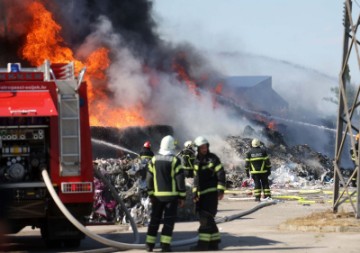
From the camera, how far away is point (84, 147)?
13.7 m

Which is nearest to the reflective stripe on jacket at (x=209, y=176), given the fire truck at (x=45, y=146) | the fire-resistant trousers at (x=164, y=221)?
the fire-resistant trousers at (x=164, y=221)

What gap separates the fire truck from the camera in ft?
44.5

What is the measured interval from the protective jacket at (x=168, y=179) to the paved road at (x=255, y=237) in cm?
104

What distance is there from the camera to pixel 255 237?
1564 cm

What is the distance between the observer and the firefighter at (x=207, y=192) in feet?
45.9

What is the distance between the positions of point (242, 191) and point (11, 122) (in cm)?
1714

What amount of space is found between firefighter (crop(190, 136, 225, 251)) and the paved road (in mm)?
296

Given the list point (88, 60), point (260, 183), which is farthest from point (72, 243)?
point (88, 60)

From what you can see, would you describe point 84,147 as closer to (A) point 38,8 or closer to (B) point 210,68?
(A) point 38,8

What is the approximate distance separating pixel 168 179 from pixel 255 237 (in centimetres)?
259

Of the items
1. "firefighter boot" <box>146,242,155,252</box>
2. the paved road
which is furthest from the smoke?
"firefighter boot" <box>146,242,155,252</box>

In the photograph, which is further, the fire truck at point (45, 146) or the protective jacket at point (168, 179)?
the protective jacket at point (168, 179)

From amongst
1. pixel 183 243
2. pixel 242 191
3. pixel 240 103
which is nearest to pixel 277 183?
pixel 242 191

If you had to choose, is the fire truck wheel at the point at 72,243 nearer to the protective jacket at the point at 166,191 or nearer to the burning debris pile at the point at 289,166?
the protective jacket at the point at 166,191
